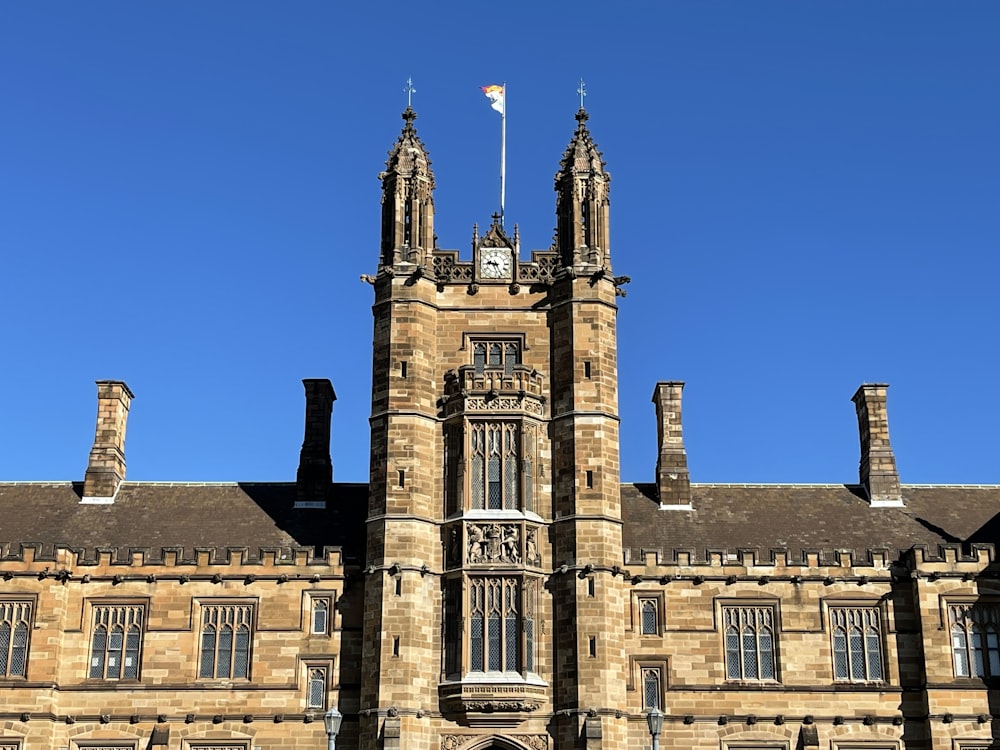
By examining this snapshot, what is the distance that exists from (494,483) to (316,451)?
26.7 feet

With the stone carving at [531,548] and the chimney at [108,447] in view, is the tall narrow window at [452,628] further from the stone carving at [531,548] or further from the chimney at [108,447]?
the chimney at [108,447]

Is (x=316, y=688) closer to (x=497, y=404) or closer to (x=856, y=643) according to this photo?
(x=497, y=404)

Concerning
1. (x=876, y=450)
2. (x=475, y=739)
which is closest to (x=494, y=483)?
(x=475, y=739)

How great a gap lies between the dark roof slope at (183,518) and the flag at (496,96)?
45.5ft

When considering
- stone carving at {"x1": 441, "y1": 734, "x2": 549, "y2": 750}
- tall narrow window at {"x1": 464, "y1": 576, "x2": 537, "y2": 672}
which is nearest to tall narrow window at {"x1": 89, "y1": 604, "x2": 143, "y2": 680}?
tall narrow window at {"x1": 464, "y1": 576, "x2": 537, "y2": 672}

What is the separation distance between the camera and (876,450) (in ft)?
157

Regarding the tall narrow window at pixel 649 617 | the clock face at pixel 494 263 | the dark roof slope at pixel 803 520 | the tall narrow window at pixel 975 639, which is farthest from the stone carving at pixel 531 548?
the tall narrow window at pixel 975 639

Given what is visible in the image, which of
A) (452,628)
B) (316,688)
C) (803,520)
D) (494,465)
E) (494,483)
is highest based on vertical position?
(494,465)

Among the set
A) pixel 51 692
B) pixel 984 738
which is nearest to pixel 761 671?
pixel 984 738

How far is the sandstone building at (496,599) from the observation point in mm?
40344

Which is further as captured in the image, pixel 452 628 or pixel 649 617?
pixel 649 617

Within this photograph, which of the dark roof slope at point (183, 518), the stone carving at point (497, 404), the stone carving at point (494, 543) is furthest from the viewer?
the dark roof slope at point (183, 518)

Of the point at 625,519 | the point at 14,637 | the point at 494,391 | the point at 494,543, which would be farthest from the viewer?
the point at 625,519

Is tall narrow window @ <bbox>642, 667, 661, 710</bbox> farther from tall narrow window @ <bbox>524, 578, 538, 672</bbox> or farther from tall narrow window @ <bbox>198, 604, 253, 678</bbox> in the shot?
tall narrow window @ <bbox>198, 604, 253, 678</bbox>
